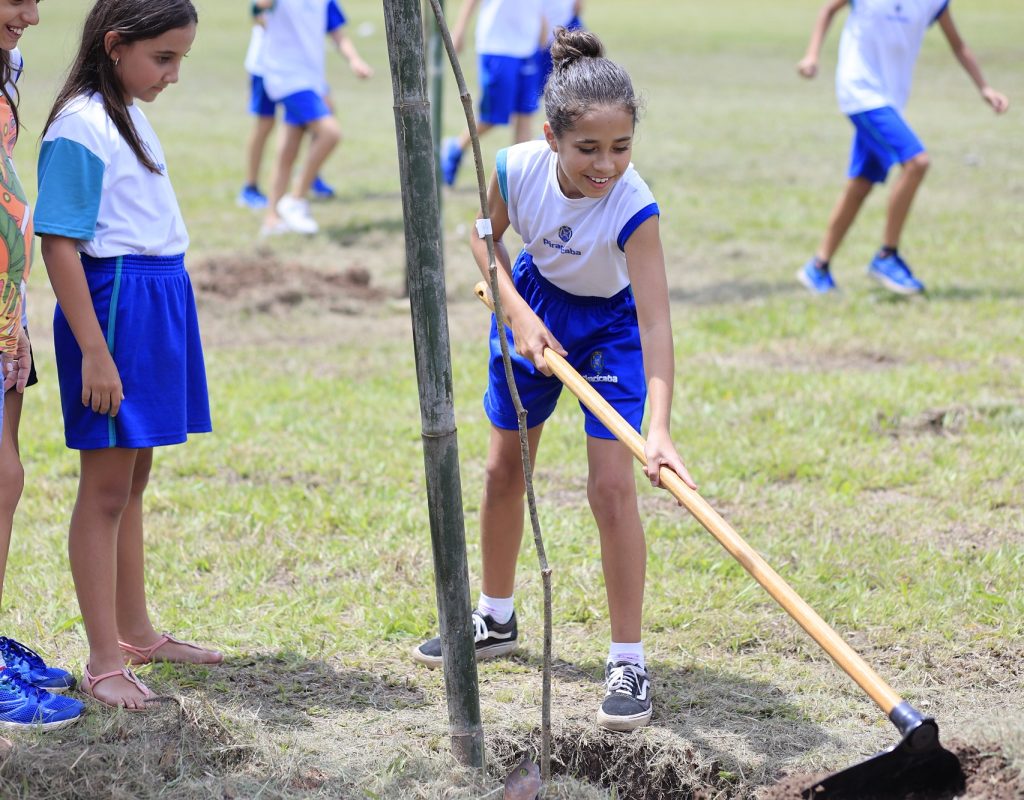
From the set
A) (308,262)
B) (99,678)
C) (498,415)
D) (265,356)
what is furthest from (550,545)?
(308,262)

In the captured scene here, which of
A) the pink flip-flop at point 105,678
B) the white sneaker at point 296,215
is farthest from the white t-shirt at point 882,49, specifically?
the pink flip-flop at point 105,678

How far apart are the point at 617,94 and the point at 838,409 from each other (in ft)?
8.92

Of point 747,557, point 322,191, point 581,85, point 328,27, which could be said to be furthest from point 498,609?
point 322,191

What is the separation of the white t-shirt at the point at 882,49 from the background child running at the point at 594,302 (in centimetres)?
425

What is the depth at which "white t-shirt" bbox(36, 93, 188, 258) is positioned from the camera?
272 cm

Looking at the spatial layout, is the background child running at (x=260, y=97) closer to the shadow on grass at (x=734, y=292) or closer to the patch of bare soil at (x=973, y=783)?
the shadow on grass at (x=734, y=292)

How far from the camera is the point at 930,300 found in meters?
6.88

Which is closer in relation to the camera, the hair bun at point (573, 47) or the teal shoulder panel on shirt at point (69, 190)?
the teal shoulder panel on shirt at point (69, 190)

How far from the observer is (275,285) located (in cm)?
734

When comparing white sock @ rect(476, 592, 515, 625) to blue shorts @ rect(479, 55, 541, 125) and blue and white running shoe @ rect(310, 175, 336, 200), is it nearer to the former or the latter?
blue shorts @ rect(479, 55, 541, 125)

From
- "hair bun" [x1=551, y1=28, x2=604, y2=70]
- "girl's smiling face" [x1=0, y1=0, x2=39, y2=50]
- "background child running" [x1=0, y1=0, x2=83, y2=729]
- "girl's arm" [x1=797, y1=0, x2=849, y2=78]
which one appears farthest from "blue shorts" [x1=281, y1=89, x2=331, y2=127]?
"girl's smiling face" [x1=0, y1=0, x2=39, y2=50]

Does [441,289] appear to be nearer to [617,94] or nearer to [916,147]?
[617,94]

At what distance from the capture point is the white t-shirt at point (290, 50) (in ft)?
27.6

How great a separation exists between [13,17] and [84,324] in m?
0.66
